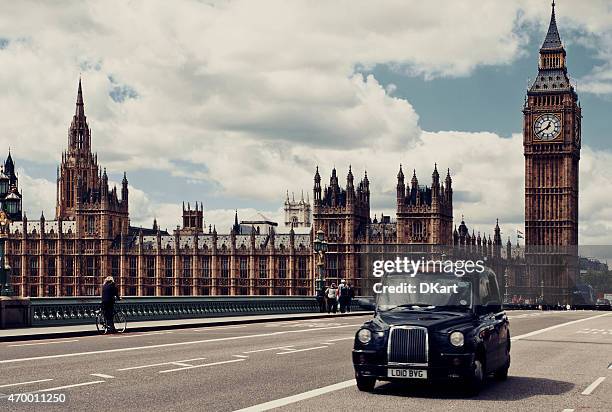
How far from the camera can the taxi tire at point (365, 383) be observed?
45.6 feet

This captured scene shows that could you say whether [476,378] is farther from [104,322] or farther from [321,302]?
[321,302]

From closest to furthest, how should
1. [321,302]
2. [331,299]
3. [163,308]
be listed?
[163,308]
[331,299]
[321,302]

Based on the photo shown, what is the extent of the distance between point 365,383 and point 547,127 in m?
139

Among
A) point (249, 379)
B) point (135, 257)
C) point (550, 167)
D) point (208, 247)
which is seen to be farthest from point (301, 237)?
point (249, 379)

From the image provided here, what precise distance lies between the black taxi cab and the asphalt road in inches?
15.4

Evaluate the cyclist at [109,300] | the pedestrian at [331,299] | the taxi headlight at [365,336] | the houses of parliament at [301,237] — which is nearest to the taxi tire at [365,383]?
the taxi headlight at [365,336]

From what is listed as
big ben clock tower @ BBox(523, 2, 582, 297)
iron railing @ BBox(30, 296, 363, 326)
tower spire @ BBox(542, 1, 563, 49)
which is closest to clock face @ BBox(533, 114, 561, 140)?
big ben clock tower @ BBox(523, 2, 582, 297)

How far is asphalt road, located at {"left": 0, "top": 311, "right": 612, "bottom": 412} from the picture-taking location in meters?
12.7

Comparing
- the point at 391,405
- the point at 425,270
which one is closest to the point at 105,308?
the point at 425,270

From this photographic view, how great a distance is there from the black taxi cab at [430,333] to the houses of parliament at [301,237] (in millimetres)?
109654

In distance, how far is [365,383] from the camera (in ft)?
45.9

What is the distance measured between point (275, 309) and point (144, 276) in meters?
91.8

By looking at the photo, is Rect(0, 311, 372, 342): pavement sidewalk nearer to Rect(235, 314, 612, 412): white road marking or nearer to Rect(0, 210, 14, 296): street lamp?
Rect(0, 210, 14, 296): street lamp

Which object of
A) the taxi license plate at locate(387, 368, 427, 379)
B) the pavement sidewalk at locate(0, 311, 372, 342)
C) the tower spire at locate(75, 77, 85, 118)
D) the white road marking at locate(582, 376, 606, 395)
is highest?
the tower spire at locate(75, 77, 85, 118)
